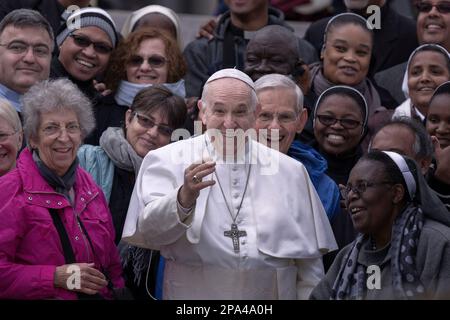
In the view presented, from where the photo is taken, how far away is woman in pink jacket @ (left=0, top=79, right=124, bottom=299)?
6887mm

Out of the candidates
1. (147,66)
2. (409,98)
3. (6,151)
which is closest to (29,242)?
(6,151)

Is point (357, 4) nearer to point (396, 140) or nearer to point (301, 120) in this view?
point (301, 120)

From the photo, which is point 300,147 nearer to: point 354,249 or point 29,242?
point 354,249

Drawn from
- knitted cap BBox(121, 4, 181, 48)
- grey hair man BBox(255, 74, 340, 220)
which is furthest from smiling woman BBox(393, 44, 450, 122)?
knitted cap BBox(121, 4, 181, 48)

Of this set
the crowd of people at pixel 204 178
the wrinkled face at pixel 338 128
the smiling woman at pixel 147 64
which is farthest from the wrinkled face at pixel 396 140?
the smiling woman at pixel 147 64

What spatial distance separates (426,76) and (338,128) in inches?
35.2

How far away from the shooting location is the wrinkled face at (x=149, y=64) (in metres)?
8.81

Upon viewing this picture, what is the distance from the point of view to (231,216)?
7.21 metres

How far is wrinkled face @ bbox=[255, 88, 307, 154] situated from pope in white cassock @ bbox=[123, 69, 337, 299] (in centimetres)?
49

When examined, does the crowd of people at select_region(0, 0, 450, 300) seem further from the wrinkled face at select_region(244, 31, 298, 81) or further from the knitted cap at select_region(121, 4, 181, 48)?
the knitted cap at select_region(121, 4, 181, 48)

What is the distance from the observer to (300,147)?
8133 mm

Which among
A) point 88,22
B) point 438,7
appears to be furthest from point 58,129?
point 438,7
